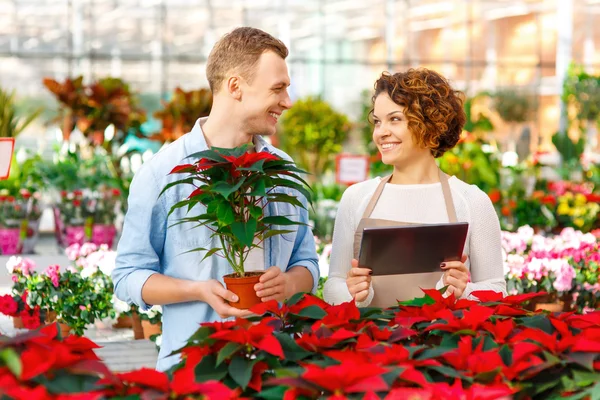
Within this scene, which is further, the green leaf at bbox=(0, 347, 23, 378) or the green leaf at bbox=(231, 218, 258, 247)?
the green leaf at bbox=(231, 218, 258, 247)

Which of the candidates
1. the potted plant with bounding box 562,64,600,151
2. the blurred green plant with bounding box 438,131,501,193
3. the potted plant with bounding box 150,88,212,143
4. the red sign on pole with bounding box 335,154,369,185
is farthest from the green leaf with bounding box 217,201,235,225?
the potted plant with bounding box 562,64,600,151

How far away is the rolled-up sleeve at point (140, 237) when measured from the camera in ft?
6.73

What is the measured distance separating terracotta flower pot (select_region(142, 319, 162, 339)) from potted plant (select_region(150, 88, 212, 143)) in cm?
346

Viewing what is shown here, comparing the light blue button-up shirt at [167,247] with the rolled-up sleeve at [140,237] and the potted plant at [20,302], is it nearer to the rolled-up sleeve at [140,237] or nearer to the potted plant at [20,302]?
the rolled-up sleeve at [140,237]

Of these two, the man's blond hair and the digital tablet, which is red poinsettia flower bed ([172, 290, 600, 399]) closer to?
the digital tablet

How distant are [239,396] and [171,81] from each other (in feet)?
44.0

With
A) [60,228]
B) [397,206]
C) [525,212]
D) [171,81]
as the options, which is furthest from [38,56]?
[397,206]

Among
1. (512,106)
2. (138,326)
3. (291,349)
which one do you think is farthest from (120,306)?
(512,106)

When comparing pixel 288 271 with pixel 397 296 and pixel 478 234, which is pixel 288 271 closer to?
pixel 397 296

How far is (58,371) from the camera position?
1.33 m

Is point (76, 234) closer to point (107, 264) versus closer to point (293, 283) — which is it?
point (107, 264)

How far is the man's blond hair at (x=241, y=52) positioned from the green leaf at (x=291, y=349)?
79 cm

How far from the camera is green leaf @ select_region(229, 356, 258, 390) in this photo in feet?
4.38

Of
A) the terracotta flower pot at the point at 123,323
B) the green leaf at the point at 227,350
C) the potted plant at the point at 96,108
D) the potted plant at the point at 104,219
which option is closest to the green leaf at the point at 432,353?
the green leaf at the point at 227,350
